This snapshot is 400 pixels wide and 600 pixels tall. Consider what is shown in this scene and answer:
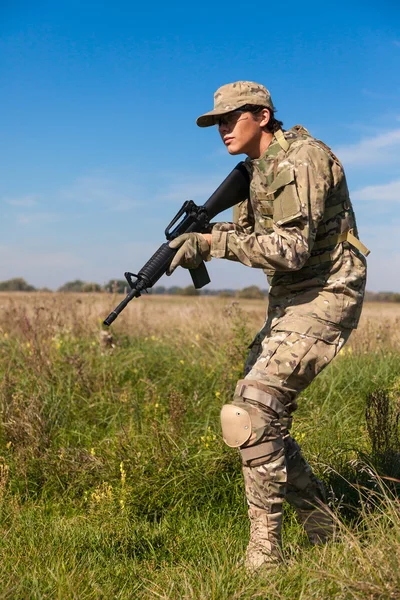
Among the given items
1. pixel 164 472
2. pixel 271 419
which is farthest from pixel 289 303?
pixel 164 472

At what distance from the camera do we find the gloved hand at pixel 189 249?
3285mm

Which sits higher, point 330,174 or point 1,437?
point 330,174

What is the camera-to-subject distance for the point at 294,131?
3447mm

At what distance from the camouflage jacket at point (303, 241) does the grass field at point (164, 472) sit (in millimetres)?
859

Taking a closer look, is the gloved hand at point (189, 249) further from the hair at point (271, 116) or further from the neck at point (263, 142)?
the hair at point (271, 116)

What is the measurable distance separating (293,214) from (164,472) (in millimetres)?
1860

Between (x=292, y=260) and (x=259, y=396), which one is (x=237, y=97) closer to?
(x=292, y=260)

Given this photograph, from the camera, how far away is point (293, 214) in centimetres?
303

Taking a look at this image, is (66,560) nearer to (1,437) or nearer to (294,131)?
(1,437)

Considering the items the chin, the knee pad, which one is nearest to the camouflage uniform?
the knee pad

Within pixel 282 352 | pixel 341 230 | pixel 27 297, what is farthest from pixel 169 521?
pixel 27 297

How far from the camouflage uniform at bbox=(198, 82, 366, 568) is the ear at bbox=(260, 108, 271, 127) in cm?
7

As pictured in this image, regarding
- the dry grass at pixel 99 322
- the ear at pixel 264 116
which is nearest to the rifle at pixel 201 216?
the ear at pixel 264 116

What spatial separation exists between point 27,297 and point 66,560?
5.18 meters
